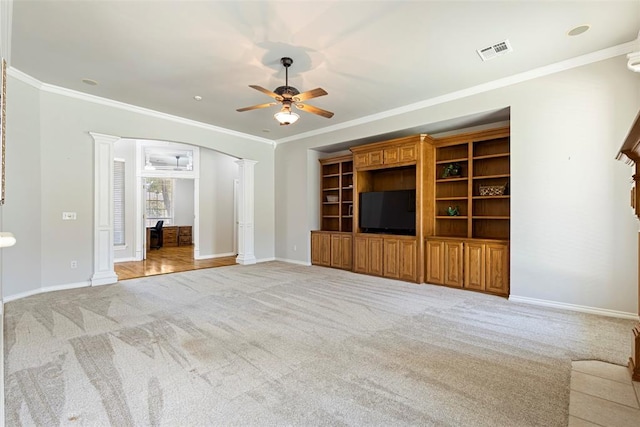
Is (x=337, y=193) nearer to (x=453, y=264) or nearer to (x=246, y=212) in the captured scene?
(x=246, y=212)

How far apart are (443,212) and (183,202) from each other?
9.87 meters

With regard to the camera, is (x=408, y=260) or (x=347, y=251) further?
(x=347, y=251)

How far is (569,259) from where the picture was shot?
151 inches

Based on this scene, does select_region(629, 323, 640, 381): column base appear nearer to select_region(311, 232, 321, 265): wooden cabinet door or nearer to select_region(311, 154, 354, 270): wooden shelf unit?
select_region(311, 154, 354, 270): wooden shelf unit

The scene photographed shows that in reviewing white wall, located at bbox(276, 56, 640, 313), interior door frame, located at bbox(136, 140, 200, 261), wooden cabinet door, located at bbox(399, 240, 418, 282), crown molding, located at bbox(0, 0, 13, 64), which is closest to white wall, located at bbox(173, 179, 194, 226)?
interior door frame, located at bbox(136, 140, 200, 261)

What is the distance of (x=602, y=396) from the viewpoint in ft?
6.85

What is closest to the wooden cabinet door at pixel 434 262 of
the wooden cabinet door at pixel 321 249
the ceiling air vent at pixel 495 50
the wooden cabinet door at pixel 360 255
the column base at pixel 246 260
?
the wooden cabinet door at pixel 360 255

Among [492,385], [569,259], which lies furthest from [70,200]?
[569,259]

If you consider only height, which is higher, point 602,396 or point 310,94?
point 310,94

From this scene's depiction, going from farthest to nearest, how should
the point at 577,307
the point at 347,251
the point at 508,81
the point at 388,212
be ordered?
the point at 347,251
the point at 388,212
the point at 508,81
the point at 577,307

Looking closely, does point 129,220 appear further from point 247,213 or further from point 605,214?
point 605,214

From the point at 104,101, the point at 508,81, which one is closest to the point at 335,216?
the point at 508,81

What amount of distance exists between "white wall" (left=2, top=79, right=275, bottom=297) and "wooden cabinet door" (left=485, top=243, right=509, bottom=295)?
6224 millimetres

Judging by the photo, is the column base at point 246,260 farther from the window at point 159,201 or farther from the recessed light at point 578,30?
the recessed light at point 578,30
